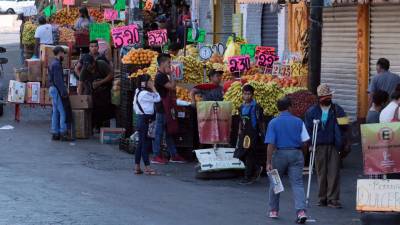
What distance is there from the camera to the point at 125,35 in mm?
20406

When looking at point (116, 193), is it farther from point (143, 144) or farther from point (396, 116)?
point (396, 116)

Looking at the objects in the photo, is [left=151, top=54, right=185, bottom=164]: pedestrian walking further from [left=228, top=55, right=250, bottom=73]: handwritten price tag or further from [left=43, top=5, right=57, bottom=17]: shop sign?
[left=43, top=5, right=57, bottom=17]: shop sign

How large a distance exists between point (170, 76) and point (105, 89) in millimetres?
3597

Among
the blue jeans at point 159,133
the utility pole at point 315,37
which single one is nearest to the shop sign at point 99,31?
the blue jeans at point 159,133

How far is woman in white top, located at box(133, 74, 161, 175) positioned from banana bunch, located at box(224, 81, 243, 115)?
1.15 metres

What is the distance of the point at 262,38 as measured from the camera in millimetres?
26172

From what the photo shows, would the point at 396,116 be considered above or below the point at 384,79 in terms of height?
below

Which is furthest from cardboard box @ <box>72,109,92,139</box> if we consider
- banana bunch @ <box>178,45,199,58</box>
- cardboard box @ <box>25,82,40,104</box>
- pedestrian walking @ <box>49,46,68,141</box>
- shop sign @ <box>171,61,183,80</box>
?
banana bunch @ <box>178,45,199,58</box>

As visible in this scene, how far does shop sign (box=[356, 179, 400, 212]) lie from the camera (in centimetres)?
1143

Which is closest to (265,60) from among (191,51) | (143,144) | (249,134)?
(191,51)

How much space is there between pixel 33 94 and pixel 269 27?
6.73m

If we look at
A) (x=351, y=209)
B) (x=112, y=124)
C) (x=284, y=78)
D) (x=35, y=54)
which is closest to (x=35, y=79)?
(x=112, y=124)

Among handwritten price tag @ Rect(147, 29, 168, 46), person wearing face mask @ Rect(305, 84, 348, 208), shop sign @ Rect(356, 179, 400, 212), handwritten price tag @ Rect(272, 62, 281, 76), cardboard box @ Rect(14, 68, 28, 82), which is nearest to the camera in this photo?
shop sign @ Rect(356, 179, 400, 212)

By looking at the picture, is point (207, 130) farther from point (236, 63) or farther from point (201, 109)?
point (236, 63)
